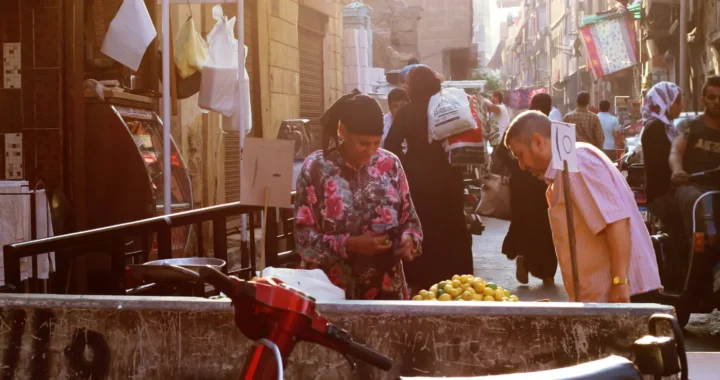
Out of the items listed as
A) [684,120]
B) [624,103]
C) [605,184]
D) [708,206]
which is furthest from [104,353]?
[624,103]

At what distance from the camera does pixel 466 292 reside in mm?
5047

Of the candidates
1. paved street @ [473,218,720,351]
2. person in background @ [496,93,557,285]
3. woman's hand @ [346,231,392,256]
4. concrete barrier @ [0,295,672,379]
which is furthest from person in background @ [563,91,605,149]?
concrete barrier @ [0,295,672,379]

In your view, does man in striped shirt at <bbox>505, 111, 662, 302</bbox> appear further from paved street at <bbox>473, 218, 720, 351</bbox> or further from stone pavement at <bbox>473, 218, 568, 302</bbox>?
stone pavement at <bbox>473, 218, 568, 302</bbox>

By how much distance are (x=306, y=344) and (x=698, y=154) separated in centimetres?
515

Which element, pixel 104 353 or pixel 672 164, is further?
pixel 672 164

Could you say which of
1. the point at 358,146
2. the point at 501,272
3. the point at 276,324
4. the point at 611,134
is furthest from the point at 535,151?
the point at 611,134

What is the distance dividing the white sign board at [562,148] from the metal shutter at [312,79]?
14.8 metres

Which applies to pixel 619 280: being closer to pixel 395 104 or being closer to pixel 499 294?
pixel 499 294

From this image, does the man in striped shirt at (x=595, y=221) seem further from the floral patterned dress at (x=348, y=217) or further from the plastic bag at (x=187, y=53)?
the plastic bag at (x=187, y=53)

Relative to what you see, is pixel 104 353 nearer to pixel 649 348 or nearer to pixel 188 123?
pixel 649 348

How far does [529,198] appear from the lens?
10.2m

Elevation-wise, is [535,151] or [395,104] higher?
[395,104]

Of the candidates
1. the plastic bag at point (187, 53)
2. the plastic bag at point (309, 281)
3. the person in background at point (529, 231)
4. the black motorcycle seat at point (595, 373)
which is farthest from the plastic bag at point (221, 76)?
the black motorcycle seat at point (595, 373)

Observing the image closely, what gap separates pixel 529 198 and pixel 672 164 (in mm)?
2404
